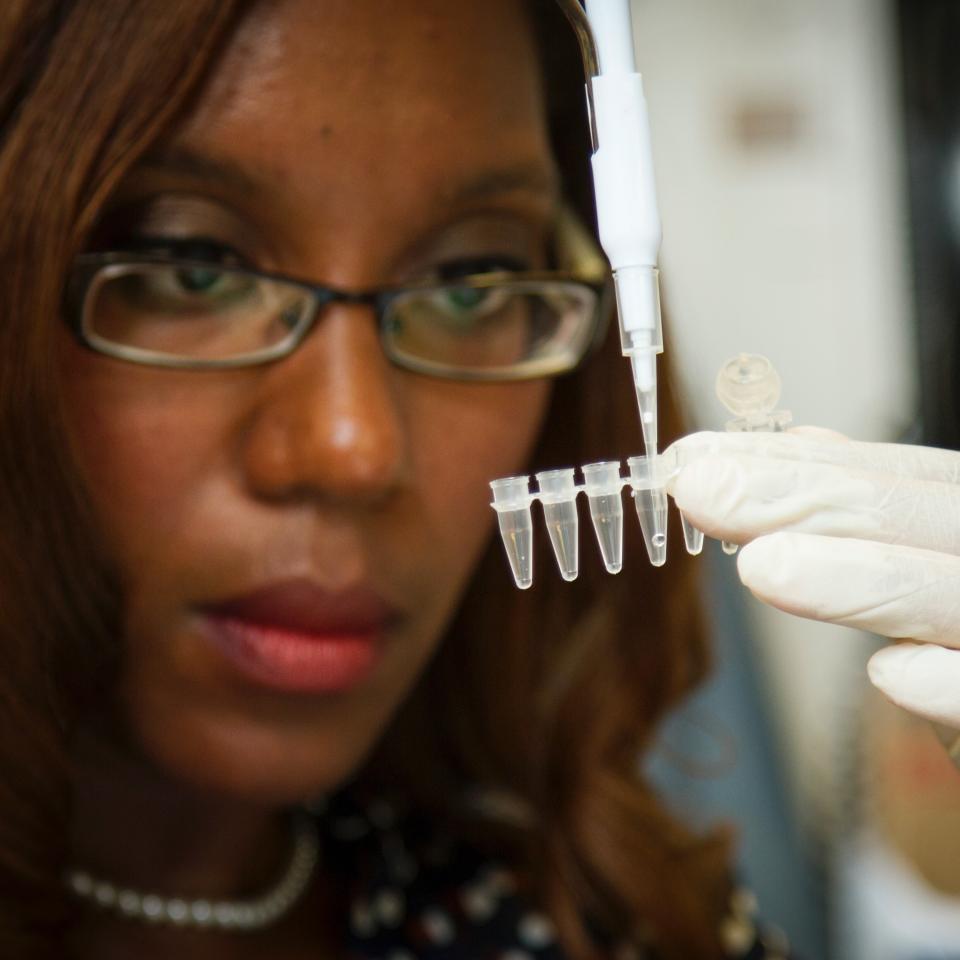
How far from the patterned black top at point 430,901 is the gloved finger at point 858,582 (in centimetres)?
51

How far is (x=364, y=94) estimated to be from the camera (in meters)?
0.63

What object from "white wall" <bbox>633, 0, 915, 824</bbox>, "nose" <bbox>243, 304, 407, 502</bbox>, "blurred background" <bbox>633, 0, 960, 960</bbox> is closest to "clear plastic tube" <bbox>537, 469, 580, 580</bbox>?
"nose" <bbox>243, 304, 407, 502</bbox>

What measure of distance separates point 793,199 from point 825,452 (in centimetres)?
148

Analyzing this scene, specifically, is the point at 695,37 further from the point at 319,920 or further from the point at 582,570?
the point at 319,920

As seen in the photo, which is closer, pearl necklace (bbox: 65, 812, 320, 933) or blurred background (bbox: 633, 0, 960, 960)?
pearl necklace (bbox: 65, 812, 320, 933)

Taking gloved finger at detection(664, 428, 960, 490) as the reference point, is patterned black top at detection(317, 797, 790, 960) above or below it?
below

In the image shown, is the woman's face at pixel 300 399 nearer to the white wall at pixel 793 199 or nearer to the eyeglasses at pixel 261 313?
the eyeglasses at pixel 261 313

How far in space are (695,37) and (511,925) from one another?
1603 millimetres

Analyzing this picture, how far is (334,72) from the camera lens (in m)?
0.62

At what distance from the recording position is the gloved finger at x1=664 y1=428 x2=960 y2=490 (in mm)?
533

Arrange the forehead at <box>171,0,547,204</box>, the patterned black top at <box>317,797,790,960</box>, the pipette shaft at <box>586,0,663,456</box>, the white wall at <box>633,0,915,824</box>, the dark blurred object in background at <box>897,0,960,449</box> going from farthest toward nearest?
the white wall at <box>633,0,915,824</box>
the dark blurred object in background at <box>897,0,960,449</box>
the patterned black top at <box>317,797,790,960</box>
the forehead at <box>171,0,547,204</box>
the pipette shaft at <box>586,0,663,456</box>

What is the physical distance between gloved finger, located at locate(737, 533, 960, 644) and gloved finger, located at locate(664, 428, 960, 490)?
0.05 m

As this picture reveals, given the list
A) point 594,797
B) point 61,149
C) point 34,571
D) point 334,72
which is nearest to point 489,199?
point 334,72

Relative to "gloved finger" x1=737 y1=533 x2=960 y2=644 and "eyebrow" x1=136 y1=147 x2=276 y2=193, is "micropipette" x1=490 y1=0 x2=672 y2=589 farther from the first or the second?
"eyebrow" x1=136 y1=147 x2=276 y2=193
